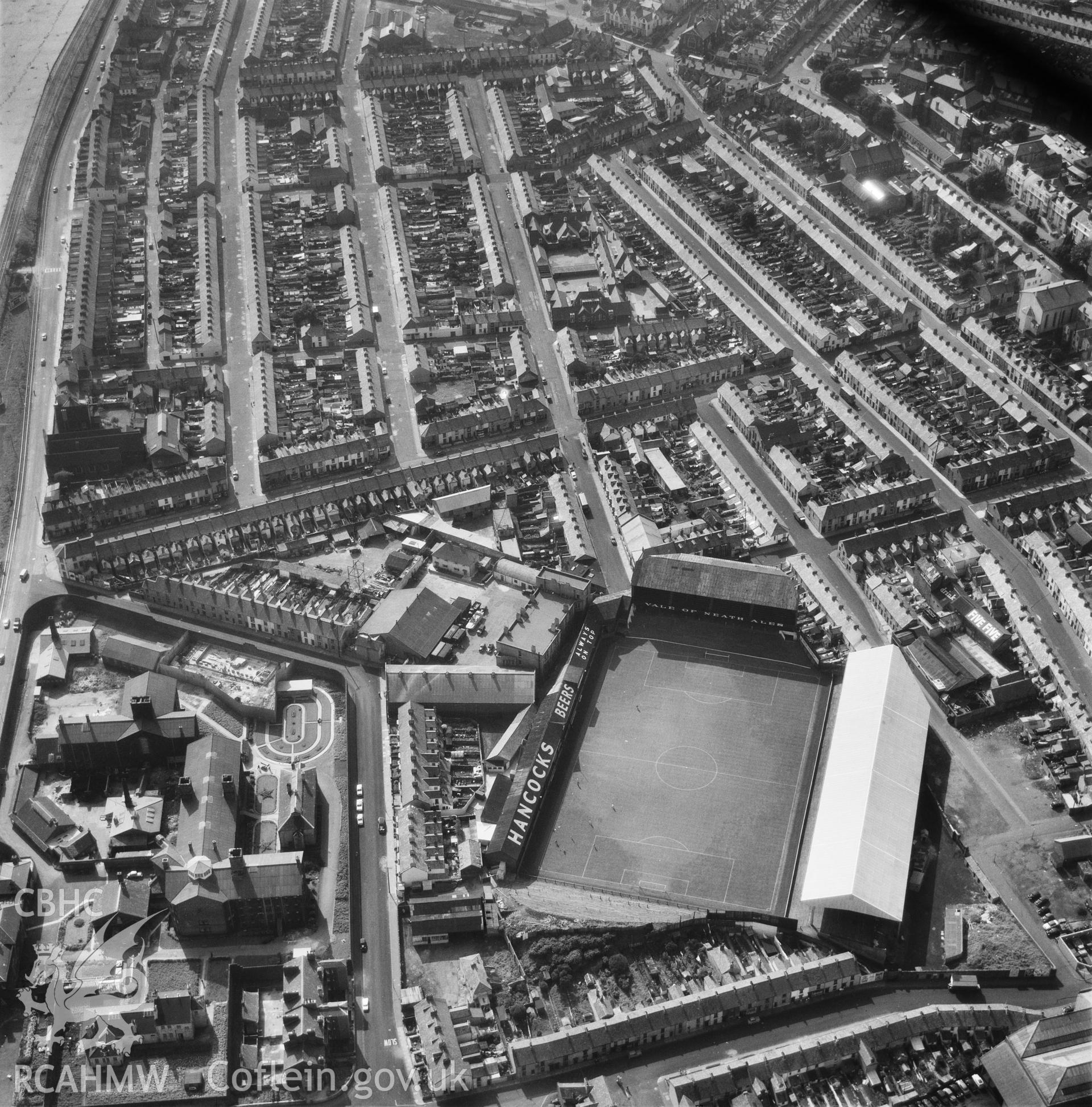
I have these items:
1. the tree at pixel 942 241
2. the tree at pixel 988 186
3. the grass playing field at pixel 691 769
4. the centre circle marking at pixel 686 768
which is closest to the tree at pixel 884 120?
the tree at pixel 988 186

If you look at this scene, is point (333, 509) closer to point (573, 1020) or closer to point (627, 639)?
point (627, 639)

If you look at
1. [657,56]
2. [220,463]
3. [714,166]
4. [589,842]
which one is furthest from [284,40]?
[589,842]

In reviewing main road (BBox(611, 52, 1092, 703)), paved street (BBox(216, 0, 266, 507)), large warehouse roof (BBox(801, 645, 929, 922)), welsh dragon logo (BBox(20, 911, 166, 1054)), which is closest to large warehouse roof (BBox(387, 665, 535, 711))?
large warehouse roof (BBox(801, 645, 929, 922))

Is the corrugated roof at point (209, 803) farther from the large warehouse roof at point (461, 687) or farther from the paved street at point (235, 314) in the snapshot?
the paved street at point (235, 314)

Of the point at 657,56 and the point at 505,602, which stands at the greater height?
the point at 657,56

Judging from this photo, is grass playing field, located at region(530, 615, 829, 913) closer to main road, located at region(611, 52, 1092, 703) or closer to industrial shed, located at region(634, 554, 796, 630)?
industrial shed, located at region(634, 554, 796, 630)

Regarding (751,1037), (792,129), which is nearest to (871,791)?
(751,1037)
